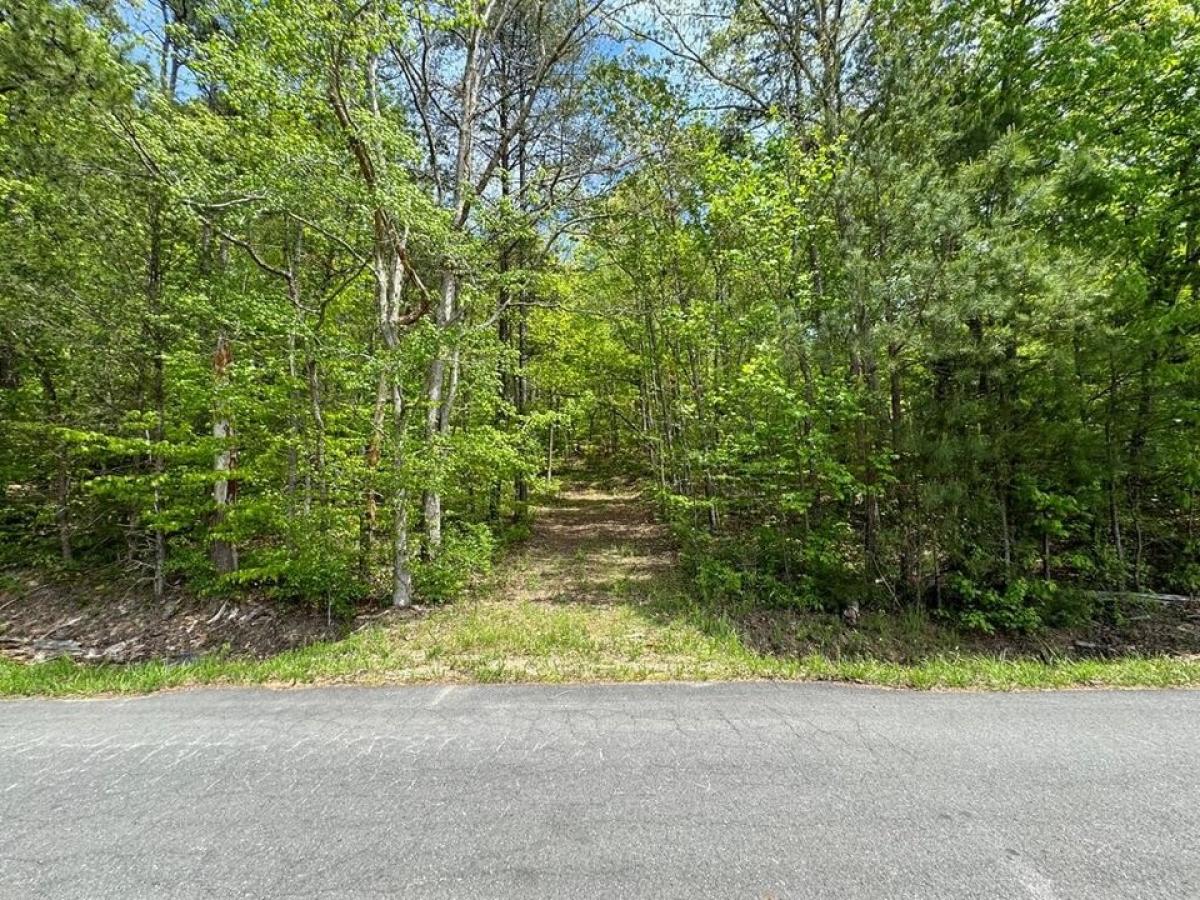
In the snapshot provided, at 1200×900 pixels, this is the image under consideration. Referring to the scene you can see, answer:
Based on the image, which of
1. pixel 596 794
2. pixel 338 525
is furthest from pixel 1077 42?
pixel 338 525

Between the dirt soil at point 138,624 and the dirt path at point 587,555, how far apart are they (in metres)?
2.79

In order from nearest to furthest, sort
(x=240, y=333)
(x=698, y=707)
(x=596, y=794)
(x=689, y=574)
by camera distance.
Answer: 1. (x=596, y=794)
2. (x=698, y=707)
3. (x=240, y=333)
4. (x=689, y=574)

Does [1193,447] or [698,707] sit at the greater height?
[1193,447]

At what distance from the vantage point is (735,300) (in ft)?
29.1

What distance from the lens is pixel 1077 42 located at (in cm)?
638

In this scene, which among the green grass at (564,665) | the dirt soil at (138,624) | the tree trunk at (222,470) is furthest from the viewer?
the tree trunk at (222,470)

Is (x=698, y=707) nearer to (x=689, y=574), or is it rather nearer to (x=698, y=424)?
(x=689, y=574)

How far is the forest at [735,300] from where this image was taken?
5.53 meters

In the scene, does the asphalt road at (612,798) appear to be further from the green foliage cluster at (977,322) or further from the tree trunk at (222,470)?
the tree trunk at (222,470)

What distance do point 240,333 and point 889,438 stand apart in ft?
29.5

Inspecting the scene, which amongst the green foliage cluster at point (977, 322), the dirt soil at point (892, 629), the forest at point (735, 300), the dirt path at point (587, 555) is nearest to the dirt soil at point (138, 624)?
the forest at point (735, 300)

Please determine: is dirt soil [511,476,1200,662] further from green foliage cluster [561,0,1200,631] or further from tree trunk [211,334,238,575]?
tree trunk [211,334,238,575]

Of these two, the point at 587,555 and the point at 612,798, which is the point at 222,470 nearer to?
the point at 587,555

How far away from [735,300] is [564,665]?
6.96 metres
